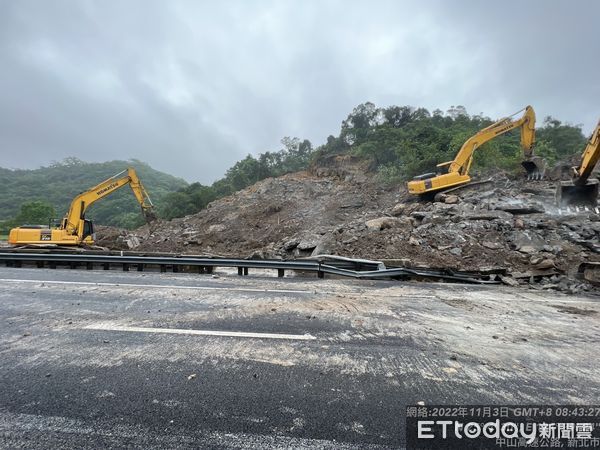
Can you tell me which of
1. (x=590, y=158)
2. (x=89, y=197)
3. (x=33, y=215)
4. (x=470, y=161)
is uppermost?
(x=470, y=161)

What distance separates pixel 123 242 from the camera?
749 inches

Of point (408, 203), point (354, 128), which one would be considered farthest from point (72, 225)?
point (354, 128)

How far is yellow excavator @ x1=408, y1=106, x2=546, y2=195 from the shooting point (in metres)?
15.7

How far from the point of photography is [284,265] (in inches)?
344

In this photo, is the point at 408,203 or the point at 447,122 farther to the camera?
the point at 447,122

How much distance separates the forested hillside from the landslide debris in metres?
30.5

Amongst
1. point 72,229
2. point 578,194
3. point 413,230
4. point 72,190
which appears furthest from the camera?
point 72,190

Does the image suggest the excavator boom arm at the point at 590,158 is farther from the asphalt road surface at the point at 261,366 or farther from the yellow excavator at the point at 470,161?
the asphalt road surface at the point at 261,366

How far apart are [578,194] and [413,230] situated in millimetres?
6986

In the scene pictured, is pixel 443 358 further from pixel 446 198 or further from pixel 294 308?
pixel 446 198

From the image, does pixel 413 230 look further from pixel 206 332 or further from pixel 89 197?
pixel 89 197

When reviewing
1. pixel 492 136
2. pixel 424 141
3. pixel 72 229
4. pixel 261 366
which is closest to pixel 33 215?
pixel 72 229

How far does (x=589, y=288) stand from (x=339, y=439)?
345 inches

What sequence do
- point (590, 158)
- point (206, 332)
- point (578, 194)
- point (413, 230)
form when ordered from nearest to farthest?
point (206, 332) < point (590, 158) < point (413, 230) < point (578, 194)
